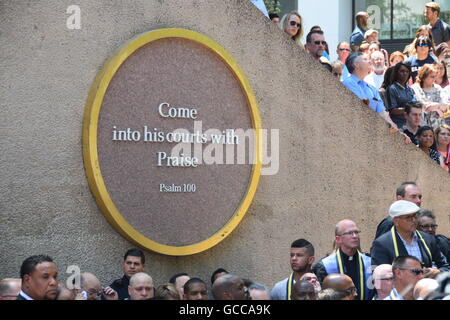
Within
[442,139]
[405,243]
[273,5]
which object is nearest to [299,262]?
[405,243]

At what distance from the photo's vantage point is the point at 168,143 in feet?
27.8

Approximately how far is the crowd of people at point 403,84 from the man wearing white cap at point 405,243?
91.6 inches

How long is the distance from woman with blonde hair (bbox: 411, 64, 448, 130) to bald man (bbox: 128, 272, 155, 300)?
6.43 metres

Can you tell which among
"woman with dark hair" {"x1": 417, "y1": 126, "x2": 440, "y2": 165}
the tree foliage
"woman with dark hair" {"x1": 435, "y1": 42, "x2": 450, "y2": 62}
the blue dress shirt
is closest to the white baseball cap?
the blue dress shirt

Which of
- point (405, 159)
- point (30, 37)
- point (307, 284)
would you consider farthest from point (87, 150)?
point (405, 159)

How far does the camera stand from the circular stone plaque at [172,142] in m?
8.03

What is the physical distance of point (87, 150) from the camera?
7.84 metres

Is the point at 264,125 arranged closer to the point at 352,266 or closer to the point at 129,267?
the point at 352,266

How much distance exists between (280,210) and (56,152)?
266 centimetres

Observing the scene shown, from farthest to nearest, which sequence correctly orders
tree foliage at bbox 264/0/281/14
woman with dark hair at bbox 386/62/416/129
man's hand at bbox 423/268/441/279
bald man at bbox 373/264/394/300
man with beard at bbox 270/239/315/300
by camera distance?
tree foliage at bbox 264/0/281/14 < woman with dark hair at bbox 386/62/416/129 < man with beard at bbox 270/239/315/300 < bald man at bbox 373/264/394/300 < man's hand at bbox 423/268/441/279

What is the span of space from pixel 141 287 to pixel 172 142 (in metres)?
1.95

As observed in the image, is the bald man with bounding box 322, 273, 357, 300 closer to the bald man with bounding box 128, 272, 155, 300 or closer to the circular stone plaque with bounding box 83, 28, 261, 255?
the bald man with bounding box 128, 272, 155, 300

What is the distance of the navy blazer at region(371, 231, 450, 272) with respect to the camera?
26.5 feet

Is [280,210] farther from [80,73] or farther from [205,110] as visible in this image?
[80,73]
